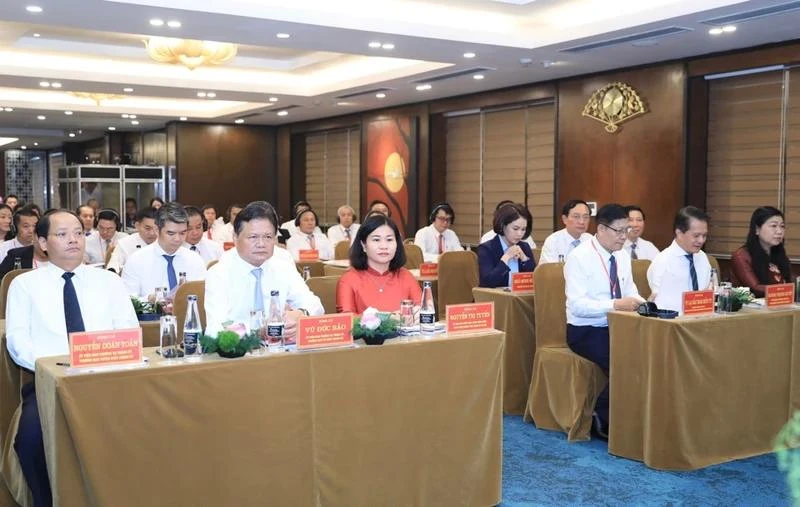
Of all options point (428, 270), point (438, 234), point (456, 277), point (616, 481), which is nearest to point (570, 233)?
point (456, 277)

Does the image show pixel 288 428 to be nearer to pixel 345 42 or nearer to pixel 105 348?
pixel 105 348

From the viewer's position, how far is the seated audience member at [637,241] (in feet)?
22.9

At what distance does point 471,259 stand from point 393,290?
9.28 ft

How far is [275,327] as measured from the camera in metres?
2.98

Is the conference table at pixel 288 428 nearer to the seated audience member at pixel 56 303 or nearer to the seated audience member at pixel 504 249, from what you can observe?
the seated audience member at pixel 56 303

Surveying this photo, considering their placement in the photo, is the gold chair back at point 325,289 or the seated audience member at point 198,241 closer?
the gold chair back at point 325,289

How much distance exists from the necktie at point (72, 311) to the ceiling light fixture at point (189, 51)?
4.46 metres

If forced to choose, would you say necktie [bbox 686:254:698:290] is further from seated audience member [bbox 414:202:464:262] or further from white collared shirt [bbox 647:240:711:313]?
seated audience member [bbox 414:202:464:262]

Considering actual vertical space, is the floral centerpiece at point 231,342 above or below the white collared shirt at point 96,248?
below

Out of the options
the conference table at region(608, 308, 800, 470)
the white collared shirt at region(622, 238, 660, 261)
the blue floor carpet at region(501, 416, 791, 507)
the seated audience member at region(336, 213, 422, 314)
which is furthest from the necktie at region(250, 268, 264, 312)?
the white collared shirt at region(622, 238, 660, 261)

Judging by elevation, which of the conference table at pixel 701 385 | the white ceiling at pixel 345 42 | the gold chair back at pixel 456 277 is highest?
the white ceiling at pixel 345 42

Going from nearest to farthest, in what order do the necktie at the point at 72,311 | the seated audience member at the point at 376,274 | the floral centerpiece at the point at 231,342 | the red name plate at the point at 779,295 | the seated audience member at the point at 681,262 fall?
the floral centerpiece at the point at 231,342 < the necktie at the point at 72,311 < the seated audience member at the point at 376,274 < the red name plate at the point at 779,295 < the seated audience member at the point at 681,262

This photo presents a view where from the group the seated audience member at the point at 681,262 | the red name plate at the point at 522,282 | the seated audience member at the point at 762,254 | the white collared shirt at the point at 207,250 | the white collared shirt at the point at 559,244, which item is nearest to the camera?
the seated audience member at the point at 681,262

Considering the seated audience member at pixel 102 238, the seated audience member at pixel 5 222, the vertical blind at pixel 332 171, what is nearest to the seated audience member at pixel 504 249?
the seated audience member at pixel 102 238
